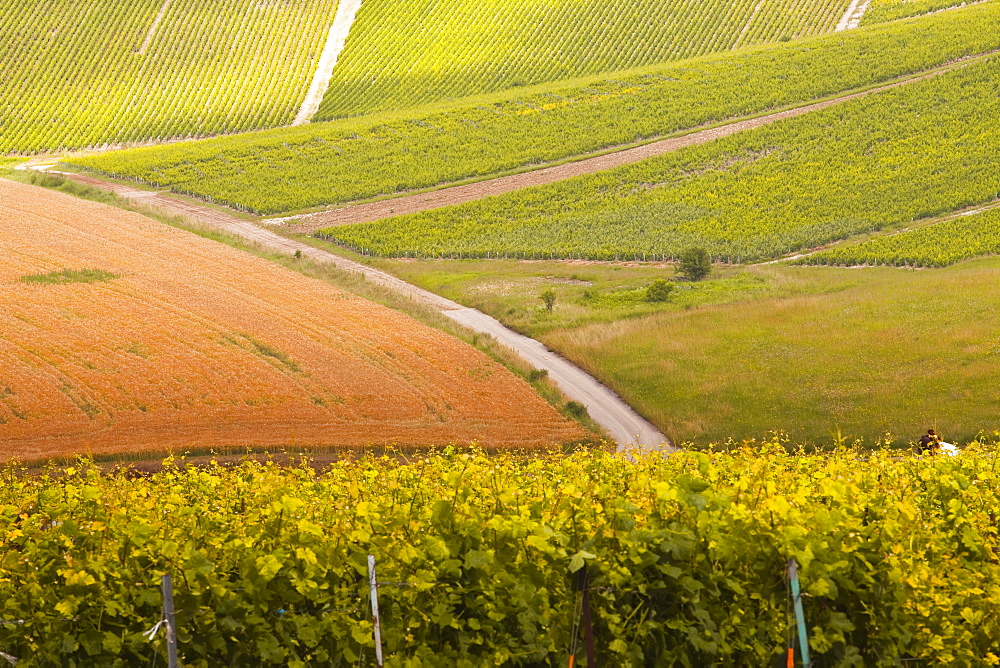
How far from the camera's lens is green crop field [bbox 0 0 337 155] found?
146250 millimetres

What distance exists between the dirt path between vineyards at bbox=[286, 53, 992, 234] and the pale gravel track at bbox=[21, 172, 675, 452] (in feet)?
20.5

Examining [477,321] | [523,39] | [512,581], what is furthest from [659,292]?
[523,39]

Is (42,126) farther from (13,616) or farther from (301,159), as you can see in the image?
(13,616)

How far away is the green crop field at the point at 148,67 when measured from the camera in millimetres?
146250

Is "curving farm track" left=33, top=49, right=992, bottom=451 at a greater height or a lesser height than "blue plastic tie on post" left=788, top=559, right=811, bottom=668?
greater

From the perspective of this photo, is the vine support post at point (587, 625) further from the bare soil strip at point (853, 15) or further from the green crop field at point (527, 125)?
the bare soil strip at point (853, 15)

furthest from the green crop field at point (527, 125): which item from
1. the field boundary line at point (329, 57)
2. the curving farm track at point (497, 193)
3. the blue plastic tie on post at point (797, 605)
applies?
the blue plastic tie on post at point (797, 605)

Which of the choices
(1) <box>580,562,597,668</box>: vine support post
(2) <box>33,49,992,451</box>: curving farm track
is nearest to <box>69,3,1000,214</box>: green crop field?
(2) <box>33,49,992,451</box>: curving farm track

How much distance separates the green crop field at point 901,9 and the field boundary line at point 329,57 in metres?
78.4

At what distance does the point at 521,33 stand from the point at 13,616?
531 feet

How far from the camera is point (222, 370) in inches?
2133

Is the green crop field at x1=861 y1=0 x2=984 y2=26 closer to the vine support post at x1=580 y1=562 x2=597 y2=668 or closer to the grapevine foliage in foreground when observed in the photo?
the grapevine foliage in foreground

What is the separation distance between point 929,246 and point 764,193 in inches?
942

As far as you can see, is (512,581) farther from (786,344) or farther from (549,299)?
(549,299)
